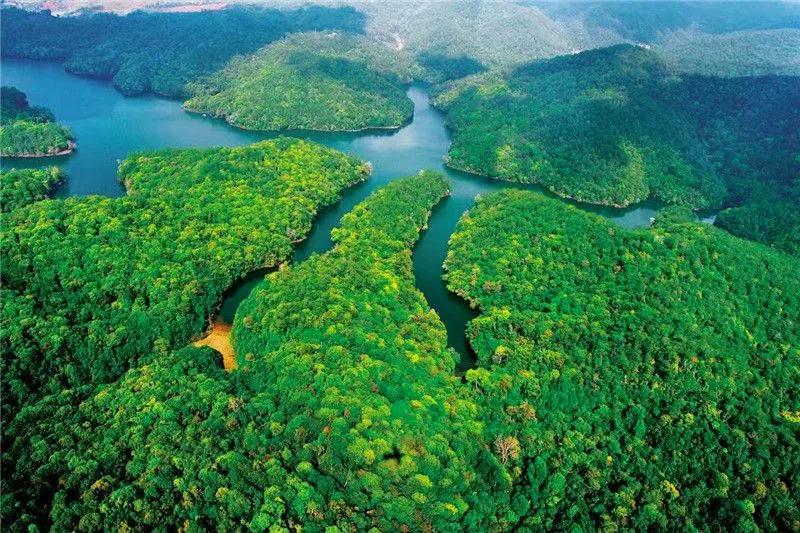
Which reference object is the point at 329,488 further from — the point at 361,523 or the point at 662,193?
the point at 662,193

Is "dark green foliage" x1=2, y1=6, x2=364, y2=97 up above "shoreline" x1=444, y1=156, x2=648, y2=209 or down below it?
above

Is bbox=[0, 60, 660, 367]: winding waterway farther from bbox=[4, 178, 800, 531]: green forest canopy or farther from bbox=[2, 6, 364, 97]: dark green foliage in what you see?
bbox=[4, 178, 800, 531]: green forest canopy

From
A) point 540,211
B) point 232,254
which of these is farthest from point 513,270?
point 232,254

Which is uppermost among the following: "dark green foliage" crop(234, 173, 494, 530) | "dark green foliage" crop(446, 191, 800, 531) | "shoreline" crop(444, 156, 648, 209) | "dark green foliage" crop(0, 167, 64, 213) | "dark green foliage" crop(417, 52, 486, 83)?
"dark green foliage" crop(0, 167, 64, 213)

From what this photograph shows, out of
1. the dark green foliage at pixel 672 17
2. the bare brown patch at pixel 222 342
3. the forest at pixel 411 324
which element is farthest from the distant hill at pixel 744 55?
the bare brown patch at pixel 222 342

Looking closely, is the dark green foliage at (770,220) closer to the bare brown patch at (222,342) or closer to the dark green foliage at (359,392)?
the dark green foliage at (359,392)

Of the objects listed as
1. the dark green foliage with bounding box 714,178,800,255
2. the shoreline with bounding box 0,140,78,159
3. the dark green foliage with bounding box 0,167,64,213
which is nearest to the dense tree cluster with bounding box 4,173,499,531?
the dark green foliage with bounding box 0,167,64,213

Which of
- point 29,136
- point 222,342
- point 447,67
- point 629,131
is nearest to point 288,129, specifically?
point 29,136
